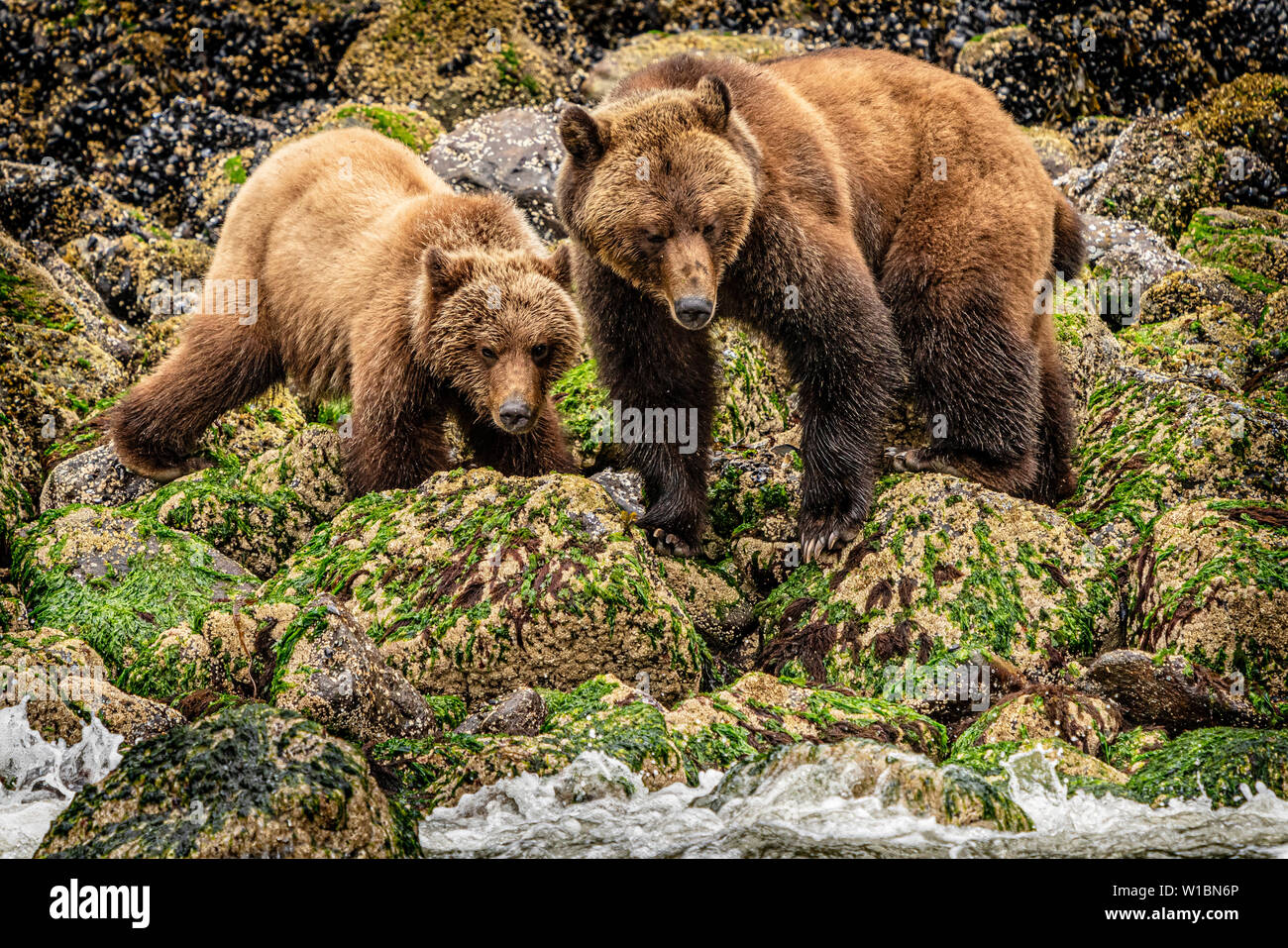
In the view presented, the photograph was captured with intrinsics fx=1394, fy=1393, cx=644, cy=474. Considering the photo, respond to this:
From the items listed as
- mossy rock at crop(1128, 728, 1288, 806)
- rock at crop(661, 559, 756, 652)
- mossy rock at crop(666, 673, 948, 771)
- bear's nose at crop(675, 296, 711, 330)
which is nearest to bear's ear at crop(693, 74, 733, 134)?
bear's nose at crop(675, 296, 711, 330)

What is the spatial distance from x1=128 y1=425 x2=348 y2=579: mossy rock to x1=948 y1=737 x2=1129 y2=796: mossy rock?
4282 mm

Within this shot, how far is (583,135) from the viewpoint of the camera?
6.62 meters

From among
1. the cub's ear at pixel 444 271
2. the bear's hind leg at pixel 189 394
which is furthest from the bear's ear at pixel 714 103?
the bear's hind leg at pixel 189 394

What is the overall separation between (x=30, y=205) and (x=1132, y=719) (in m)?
9.53

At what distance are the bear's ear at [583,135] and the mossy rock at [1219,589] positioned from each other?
10.9 feet

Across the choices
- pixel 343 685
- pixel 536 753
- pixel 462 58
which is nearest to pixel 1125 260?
pixel 462 58

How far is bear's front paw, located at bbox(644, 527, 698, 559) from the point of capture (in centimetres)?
743

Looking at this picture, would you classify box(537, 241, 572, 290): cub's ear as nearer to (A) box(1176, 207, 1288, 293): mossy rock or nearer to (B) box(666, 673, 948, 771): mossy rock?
(B) box(666, 673, 948, 771): mossy rock

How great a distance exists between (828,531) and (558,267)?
225cm

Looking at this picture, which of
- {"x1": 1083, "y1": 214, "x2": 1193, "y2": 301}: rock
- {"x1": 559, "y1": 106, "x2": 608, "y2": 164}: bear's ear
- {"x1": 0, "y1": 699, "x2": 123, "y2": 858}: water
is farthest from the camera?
{"x1": 1083, "y1": 214, "x2": 1193, "y2": 301}: rock

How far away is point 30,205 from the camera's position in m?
11.4

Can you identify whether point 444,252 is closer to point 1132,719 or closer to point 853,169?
point 853,169

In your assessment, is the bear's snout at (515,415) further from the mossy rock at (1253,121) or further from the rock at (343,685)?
the mossy rock at (1253,121)
